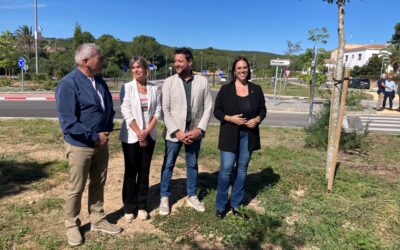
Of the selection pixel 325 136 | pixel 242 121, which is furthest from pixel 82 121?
pixel 325 136

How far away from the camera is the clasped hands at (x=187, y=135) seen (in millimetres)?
3830

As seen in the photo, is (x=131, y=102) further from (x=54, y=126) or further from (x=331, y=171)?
(x=54, y=126)

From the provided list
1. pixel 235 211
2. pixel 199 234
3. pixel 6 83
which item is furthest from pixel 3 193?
pixel 6 83

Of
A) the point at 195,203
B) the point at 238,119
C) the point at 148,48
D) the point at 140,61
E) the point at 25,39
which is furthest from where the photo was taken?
the point at 148,48

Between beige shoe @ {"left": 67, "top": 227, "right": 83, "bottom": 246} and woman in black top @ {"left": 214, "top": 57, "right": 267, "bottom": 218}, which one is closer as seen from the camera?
beige shoe @ {"left": 67, "top": 227, "right": 83, "bottom": 246}

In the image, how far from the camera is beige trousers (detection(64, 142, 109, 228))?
10.5 ft

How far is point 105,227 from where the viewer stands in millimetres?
3615

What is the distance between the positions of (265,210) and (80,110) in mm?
2496

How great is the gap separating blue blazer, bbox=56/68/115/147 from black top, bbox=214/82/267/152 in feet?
4.25

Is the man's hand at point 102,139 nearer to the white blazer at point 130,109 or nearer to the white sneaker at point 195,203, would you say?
the white blazer at point 130,109

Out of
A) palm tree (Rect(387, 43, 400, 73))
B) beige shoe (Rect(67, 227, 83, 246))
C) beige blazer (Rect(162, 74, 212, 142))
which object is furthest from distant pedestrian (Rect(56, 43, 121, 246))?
palm tree (Rect(387, 43, 400, 73))

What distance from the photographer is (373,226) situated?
3941mm

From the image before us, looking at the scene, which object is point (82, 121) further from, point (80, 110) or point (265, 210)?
point (265, 210)

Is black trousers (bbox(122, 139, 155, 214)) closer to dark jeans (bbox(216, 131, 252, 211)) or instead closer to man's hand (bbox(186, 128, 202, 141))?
man's hand (bbox(186, 128, 202, 141))
